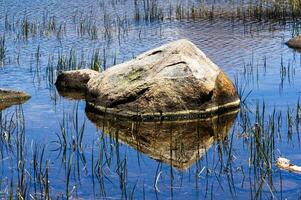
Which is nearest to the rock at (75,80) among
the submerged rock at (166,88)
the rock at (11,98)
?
the rock at (11,98)

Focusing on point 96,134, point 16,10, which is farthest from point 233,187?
point 16,10

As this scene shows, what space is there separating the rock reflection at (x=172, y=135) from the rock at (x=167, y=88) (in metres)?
0.30

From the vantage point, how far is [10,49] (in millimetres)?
19562

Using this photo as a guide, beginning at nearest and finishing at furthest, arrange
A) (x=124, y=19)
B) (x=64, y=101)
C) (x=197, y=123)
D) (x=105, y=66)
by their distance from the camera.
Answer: (x=197, y=123)
(x=64, y=101)
(x=105, y=66)
(x=124, y=19)

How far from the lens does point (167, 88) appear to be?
12.1 meters

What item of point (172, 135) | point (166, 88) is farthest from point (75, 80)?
point (172, 135)

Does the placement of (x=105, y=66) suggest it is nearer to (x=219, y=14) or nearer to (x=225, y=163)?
(x=225, y=163)

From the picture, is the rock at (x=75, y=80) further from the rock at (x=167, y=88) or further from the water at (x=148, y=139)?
the rock at (x=167, y=88)

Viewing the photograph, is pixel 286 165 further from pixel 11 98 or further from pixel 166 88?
pixel 11 98

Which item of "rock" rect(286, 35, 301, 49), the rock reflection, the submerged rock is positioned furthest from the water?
the submerged rock

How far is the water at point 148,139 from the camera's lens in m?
8.21

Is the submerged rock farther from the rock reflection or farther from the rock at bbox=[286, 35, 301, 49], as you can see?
the rock at bbox=[286, 35, 301, 49]

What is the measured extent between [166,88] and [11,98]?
10.9 ft

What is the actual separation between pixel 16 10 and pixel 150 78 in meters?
17.1
